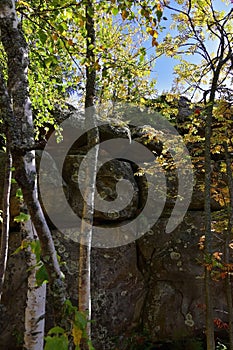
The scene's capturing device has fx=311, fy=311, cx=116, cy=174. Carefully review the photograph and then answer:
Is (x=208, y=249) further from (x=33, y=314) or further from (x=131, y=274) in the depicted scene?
(x=131, y=274)

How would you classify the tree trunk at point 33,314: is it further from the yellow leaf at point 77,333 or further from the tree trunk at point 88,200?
the yellow leaf at point 77,333

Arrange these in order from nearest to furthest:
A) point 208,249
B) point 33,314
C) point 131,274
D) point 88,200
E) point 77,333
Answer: point 77,333, point 33,314, point 208,249, point 88,200, point 131,274

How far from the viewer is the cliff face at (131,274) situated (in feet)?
17.2

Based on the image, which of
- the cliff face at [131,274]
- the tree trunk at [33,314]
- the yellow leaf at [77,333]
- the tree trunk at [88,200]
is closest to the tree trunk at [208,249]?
the tree trunk at [88,200]

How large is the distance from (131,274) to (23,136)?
15.7 ft

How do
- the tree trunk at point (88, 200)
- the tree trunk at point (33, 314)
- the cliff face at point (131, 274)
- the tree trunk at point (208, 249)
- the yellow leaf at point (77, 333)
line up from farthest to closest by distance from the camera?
the cliff face at point (131, 274) → the tree trunk at point (88, 200) → the tree trunk at point (208, 249) → the tree trunk at point (33, 314) → the yellow leaf at point (77, 333)

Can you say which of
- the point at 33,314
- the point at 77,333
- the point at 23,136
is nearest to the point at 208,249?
the point at 33,314

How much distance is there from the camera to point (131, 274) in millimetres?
5762

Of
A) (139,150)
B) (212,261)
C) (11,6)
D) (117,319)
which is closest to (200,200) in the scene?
(139,150)

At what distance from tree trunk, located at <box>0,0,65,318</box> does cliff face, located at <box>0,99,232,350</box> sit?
12.4 ft

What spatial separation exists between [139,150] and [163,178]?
0.87m

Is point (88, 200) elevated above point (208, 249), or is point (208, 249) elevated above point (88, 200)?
point (88, 200)

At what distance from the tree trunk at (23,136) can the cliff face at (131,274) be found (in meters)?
3.77

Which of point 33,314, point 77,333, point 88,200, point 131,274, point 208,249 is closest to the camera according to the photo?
point 77,333
